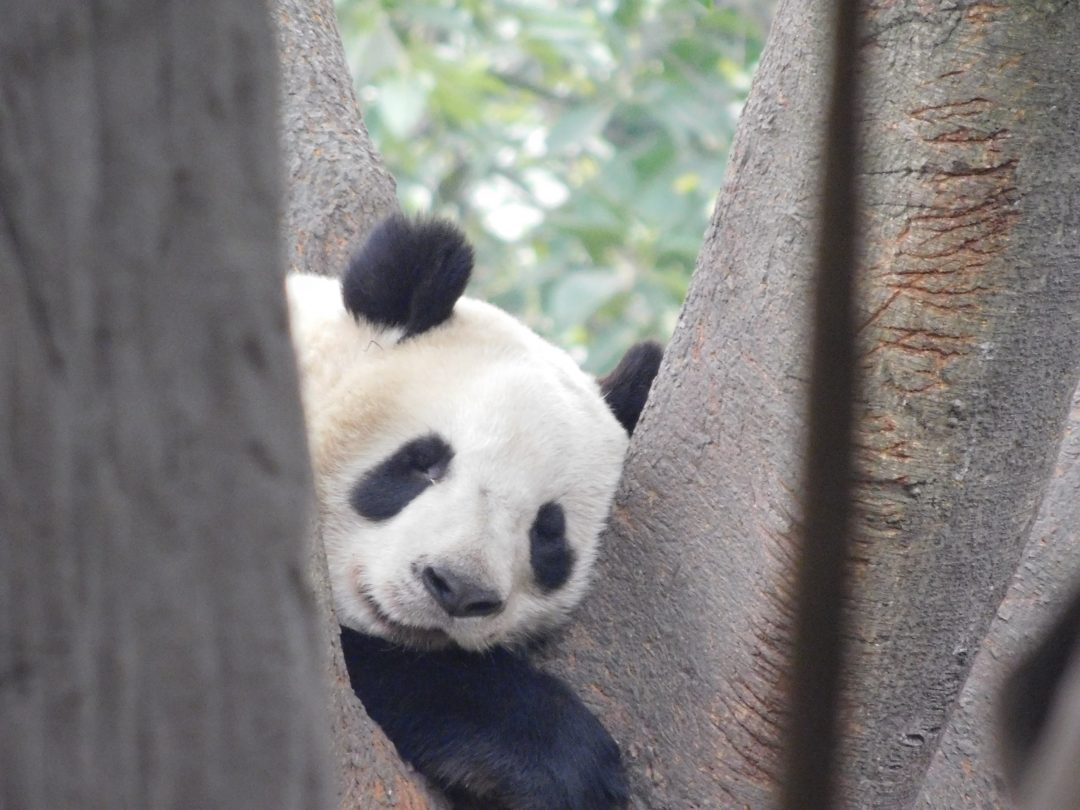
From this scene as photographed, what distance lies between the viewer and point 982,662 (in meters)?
2.08

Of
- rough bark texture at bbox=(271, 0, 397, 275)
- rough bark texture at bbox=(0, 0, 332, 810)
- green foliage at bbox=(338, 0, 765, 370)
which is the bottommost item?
green foliage at bbox=(338, 0, 765, 370)

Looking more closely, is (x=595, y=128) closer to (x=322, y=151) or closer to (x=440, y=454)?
(x=322, y=151)

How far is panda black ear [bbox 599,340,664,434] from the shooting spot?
2.81 metres

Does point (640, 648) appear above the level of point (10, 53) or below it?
below

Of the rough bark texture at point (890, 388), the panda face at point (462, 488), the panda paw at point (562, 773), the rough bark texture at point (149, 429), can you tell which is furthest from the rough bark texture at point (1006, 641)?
the rough bark texture at point (149, 429)

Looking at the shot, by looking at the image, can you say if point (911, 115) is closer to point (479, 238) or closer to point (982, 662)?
point (982, 662)

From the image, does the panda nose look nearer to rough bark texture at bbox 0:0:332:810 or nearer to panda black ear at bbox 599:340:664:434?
panda black ear at bbox 599:340:664:434

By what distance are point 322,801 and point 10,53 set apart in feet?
1.32

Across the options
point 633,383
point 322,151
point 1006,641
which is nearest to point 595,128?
point 322,151

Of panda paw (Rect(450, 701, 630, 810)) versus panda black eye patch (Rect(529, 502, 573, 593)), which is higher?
panda paw (Rect(450, 701, 630, 810))

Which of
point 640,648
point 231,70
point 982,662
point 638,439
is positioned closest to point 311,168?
point 638,439

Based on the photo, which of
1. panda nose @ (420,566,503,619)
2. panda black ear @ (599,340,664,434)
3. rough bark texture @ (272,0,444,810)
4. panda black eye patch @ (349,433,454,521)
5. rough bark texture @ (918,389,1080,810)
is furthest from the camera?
rough bark texture @ (272,0,444,810)

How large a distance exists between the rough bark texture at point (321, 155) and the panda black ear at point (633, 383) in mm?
752

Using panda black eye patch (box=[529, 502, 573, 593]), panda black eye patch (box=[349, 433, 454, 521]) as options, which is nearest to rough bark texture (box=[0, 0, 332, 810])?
panda black eye patch (box=[349, 433, 454, 521])
